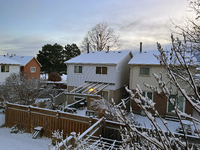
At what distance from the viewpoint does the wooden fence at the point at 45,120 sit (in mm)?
7494

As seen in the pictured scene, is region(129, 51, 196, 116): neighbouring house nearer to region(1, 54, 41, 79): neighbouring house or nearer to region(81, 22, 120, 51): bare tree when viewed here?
region(81, 22, 120, 51): bare tree

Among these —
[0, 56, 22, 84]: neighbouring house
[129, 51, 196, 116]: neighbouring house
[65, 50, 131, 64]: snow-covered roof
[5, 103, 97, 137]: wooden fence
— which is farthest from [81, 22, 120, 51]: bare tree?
[5, 103, 97, 137]: wooden fence

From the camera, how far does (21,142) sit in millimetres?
7809

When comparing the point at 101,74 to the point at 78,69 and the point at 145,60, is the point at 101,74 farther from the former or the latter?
the point at 145,60

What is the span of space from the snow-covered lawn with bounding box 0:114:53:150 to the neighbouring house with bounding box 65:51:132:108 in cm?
652

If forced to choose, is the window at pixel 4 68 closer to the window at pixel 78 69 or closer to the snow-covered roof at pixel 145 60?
the window at pixel 78 69

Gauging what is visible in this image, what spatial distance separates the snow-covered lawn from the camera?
288 inches

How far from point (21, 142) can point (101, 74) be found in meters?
9.81

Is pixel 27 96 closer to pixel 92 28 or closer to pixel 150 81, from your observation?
pixel 150 81

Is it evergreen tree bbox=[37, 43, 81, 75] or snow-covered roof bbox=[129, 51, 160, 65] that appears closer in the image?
snow-covered roof bbox=[129, 51, 160, 65]

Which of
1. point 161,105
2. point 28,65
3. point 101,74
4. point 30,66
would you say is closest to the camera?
point 161,105

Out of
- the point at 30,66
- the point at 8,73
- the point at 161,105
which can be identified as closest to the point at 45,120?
the point at 161,105

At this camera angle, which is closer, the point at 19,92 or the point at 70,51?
the point at 19,92

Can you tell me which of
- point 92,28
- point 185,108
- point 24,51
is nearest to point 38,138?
point 185,108
